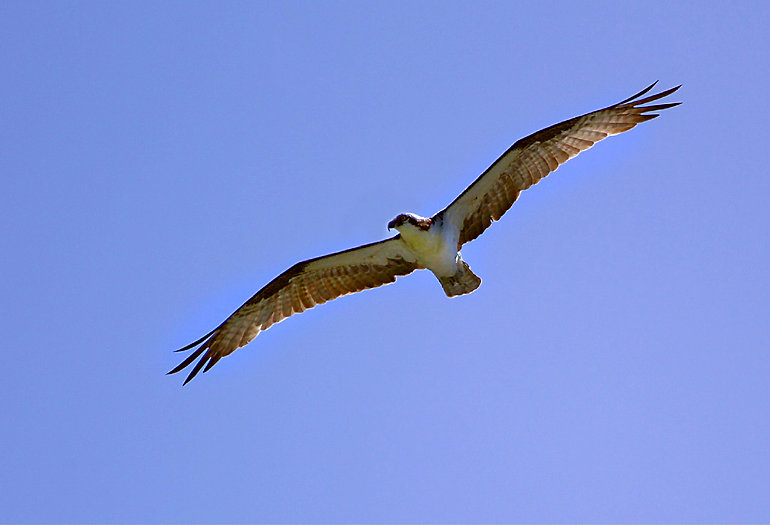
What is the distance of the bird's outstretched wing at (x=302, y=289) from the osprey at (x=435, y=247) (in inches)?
0.6

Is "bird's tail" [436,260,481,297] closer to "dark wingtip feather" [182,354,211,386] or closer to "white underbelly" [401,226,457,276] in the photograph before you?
"white underbelly" [401,226,457,276]

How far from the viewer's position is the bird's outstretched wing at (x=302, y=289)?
17609 mm

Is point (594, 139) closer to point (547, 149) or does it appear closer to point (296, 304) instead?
point (547, 149)

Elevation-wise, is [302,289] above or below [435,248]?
above

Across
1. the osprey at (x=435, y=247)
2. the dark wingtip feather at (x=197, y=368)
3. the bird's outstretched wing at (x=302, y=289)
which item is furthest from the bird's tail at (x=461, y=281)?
the dark wingtip feather at (x=197, y=368)

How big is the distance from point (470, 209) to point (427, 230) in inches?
31.3

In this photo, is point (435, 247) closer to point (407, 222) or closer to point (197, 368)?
point (407, 222)

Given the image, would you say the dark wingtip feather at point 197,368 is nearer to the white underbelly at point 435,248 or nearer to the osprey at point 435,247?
the osprey at point 435,247

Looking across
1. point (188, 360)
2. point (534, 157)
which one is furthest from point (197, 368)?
point (534, 157)

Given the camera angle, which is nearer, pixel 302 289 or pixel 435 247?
pixel 435 247

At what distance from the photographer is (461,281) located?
17016 millimetres

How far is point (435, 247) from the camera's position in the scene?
16.7 meters

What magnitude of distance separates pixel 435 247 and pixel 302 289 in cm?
234

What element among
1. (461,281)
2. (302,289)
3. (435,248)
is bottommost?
(461,281)
